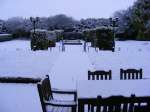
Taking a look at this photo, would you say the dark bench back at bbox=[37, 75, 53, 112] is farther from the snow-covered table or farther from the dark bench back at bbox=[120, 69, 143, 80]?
the dark bench back at bbox=[120, 69, 143, 80]

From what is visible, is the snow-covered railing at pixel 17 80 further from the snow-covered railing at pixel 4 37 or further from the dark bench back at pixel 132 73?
the snow-covered railing at pixel 4 37

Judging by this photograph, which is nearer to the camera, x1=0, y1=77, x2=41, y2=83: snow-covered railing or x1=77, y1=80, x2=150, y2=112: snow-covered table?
x1=77, y1=80, x2=150, y2=112: snow-covered table

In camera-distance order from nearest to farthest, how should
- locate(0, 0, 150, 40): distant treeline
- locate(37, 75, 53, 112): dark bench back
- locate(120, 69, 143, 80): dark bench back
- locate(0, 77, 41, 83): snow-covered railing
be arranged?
locate(37, 75, 53, 112): dark bench back → locate(120, 69, 143, 80): dark bench back → locate(0, 77, 41, 83): snow-covered railing → locate(0, 0, 150, 40): distant treeline

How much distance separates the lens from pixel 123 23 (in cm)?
4744

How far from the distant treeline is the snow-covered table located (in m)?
31.8

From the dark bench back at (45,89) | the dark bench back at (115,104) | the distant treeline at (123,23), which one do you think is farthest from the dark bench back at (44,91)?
the distant treeline at (123,23)

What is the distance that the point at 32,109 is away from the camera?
7523 mm

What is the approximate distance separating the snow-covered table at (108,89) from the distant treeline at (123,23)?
31805 millimetres

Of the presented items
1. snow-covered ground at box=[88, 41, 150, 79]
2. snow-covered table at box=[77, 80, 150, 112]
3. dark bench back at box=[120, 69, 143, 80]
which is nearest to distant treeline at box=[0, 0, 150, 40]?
snow-covered ground at box=[88, 41, 150, 79]

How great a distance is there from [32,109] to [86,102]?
3372 millimetres

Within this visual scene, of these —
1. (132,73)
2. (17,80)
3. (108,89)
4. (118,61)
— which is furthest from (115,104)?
(118,61)

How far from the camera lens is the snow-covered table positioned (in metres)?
4.73

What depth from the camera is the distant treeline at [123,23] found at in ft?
127

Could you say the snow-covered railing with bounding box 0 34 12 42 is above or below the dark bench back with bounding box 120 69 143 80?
below
